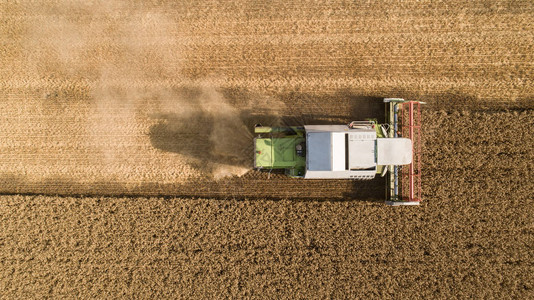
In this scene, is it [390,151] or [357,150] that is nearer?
[357,150]

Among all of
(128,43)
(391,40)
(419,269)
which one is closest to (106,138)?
(128,43)

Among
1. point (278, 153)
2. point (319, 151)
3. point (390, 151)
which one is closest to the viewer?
point (319, 151)

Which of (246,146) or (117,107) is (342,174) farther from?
(117,107)

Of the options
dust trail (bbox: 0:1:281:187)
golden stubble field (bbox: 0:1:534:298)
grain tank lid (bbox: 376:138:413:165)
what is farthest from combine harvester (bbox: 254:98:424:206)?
dust trail (bbox: 0:1:281:187)

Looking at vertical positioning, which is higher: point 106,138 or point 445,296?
point 106,138

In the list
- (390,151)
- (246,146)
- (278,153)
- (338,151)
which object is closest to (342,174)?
(338,151)

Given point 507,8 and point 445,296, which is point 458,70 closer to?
point 507,8

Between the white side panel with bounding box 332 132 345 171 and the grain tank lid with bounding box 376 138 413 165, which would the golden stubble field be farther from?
the white side panel with bounding box 332 132 345 171
